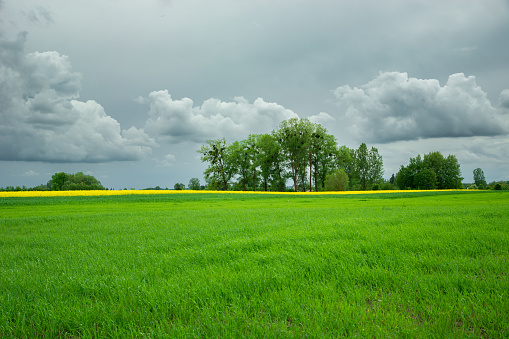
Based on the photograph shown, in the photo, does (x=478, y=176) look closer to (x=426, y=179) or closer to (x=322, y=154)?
(x=426, y=179)

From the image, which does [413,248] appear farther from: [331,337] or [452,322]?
[331,337]

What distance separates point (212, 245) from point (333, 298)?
145 inches

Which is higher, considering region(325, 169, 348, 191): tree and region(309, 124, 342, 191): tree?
region(309, 124, 342, 191): tree

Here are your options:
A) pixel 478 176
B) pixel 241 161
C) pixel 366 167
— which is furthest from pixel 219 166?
pixel 478 176

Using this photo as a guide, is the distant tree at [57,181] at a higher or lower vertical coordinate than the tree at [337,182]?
higher

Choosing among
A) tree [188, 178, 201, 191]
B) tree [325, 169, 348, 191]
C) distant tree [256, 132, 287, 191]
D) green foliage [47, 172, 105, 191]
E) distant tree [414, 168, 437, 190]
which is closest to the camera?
tree [325, 169, 348, 191]

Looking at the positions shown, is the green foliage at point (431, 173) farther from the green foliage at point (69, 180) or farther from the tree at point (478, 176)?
the green foliage at point (69, 180)

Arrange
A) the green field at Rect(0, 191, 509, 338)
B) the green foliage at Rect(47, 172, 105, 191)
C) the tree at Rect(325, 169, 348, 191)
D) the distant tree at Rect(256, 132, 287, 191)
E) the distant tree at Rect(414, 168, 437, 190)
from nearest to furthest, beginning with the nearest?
the green field at Rect(0, 191, 509, 338) → the tree at Rect(325, 169, 348, 191) → the distant tree at Rect(256, 132, 287, 191) → the distant tree at Rect(414, 168, 437, 190) → the green foliage at Rect(47, 172, 105, 191)

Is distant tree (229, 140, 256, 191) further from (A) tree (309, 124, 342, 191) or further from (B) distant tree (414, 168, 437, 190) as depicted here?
(B) distant tree (414, 168, 437, 190)

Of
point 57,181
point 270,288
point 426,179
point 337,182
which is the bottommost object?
point 270,288

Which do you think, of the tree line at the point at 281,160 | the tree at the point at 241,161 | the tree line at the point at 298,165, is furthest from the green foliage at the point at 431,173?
the tree at the point at 241,161

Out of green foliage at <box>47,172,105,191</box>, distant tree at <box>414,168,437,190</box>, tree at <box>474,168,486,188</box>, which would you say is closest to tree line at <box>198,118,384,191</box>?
distant tree at <box>414,168,437,190</box>

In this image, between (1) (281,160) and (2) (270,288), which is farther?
(1) (281,160)

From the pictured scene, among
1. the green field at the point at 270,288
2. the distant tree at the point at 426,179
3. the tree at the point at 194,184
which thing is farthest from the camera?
the tree at the point at 194,184
